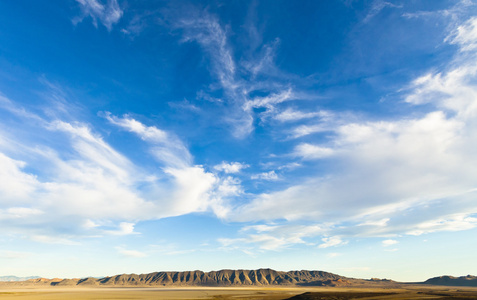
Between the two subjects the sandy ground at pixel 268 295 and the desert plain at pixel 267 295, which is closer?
the sandy ground at pixel 268 295

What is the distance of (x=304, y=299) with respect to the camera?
7425 centimetres

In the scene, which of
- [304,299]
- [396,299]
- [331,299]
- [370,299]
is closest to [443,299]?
[396,299]

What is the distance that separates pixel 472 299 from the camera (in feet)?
217

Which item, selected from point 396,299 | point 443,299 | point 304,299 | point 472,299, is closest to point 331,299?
point 304,299

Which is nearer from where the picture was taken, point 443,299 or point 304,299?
point 443,299

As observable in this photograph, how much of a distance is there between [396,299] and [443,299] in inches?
520

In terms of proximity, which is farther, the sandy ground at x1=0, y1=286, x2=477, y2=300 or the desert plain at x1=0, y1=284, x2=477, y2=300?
the desert plain at x1=0, y1=284, x2=477, y2=300

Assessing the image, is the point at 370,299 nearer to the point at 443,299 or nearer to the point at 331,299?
the point at 331,299

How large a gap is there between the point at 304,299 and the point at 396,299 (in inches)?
958

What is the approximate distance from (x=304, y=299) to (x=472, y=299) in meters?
42.7

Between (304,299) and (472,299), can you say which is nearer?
(472,299)

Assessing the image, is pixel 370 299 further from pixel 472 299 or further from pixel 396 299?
pixel 472 299

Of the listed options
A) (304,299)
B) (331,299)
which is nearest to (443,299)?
(331,299)

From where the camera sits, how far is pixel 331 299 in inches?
2827
